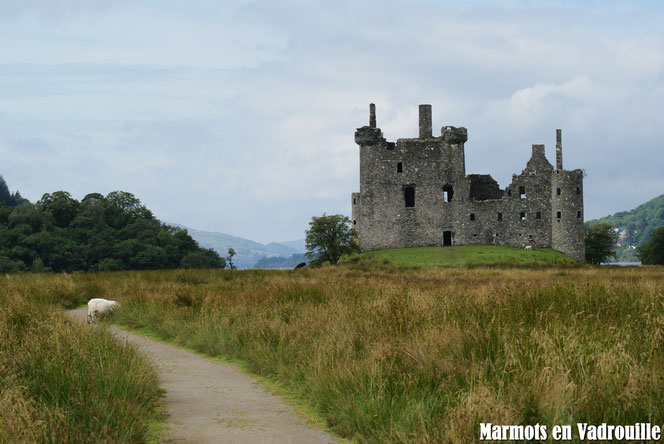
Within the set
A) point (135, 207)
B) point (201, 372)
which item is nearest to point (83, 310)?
point (201, 372)

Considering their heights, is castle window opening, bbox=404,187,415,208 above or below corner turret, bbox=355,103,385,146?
below

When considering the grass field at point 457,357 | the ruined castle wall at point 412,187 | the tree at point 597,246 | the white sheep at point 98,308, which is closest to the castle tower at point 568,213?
the ruined castle wall at point 412,187

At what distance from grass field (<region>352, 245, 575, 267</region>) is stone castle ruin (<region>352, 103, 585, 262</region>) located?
2000 mm

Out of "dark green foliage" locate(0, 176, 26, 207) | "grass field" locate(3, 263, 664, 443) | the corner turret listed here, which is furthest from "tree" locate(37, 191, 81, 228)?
"grass field" locate(3, 263, 664, 443)

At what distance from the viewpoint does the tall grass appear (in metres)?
5.14

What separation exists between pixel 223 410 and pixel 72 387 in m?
1.66

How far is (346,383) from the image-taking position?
22.3ft

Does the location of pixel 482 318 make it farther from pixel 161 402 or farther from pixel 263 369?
pixel 161 402

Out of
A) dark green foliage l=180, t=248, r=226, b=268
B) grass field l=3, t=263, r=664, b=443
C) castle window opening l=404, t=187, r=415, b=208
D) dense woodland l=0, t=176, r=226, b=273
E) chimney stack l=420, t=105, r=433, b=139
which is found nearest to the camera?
grass field l=3, t=263, r=664, b=443

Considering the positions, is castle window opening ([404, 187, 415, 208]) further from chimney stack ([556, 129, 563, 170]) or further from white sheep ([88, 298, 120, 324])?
white sheep ([88, 298, 120, 324])

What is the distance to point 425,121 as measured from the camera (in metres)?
57.6

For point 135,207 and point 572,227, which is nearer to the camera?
point 572,227

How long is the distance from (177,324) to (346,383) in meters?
6.67

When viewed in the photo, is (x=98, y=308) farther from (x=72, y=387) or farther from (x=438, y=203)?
(x=438, y=203)
